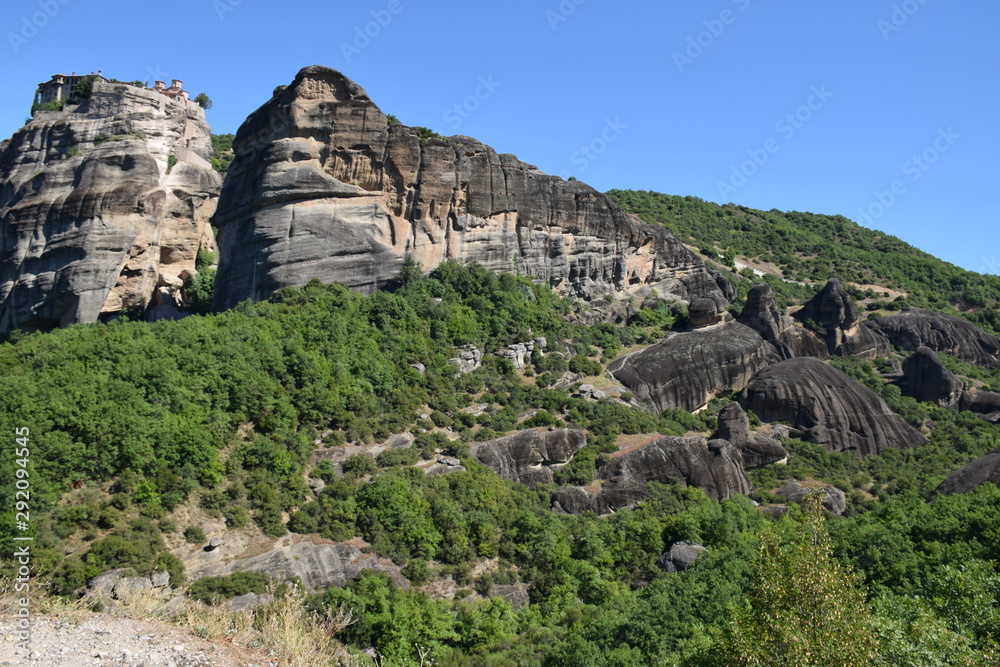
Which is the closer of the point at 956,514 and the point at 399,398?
the point at 956,514

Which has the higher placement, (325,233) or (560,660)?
(325,233)

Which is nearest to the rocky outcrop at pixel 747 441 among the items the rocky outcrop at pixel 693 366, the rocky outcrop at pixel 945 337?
the rocky outcrop at pixel 693 366

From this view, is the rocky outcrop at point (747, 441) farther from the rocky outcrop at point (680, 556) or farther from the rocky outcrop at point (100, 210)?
Result: the rocky outcrop at point (100, 210)

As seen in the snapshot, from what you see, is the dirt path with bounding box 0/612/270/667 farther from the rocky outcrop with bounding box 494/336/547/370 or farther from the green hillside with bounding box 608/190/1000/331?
the green hillside with bounding box 608/190/1000/331

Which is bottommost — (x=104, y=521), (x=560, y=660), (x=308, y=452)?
(x=560, y=660)

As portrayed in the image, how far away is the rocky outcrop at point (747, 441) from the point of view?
137 feet

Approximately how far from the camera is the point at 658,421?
42812 millimetres

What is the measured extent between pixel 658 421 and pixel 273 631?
26.5 metres

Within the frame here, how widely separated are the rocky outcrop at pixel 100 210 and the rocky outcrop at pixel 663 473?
29.9 m

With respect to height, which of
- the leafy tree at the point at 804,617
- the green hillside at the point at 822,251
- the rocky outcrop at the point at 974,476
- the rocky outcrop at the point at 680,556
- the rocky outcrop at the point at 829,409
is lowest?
the rocky outcrop at the point at 680,556

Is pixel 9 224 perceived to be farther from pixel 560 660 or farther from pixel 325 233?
pixel 560 660

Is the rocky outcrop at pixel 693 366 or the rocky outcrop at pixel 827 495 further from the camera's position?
the rocky outcrop at pixel 693 366

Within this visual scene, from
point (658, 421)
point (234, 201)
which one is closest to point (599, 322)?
point (658, 421)

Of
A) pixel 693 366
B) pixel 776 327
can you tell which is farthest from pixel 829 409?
pixel 776 327
